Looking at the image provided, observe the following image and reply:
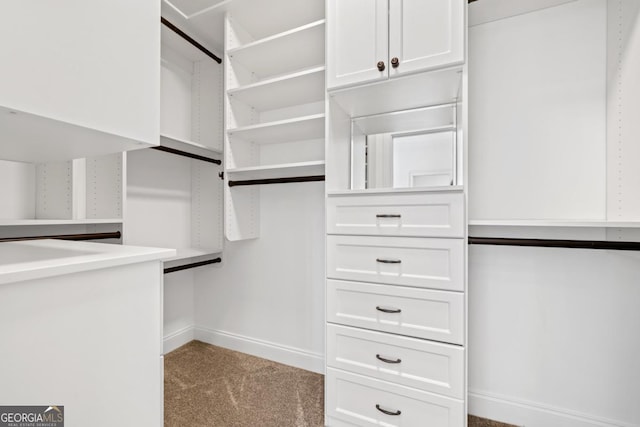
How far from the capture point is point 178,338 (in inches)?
97.0

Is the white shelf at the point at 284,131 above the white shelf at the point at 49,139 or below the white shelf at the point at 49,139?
above

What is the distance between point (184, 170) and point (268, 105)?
0.90m

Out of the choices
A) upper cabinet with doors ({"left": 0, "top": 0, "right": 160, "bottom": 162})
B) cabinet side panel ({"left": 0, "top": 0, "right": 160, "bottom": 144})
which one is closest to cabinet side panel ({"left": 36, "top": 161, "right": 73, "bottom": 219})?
upper cabinet with doors ({"left": 0, "top": 0, "right": 160, "bottom": 162})

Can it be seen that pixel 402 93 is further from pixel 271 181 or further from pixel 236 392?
pixel 236 392

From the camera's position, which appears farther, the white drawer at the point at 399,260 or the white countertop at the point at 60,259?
the white drawer at the point at 399,260

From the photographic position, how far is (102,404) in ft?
2.17

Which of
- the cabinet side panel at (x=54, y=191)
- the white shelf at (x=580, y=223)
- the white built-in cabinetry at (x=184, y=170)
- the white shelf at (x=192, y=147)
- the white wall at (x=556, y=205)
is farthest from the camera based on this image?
the white built-in cabinetry at (x=184, y=170)

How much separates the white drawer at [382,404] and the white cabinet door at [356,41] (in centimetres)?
150

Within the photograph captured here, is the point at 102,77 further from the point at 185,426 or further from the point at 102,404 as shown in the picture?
the point at 185,426

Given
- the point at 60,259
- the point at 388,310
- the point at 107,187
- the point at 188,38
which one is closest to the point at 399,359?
the point at 388,310

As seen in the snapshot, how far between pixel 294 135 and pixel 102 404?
67.8 inches

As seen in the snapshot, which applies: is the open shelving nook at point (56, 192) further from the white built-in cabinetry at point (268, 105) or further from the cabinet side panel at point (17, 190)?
the white built-in cabinetry at point (268, 105)

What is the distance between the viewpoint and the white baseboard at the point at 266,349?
2148mm

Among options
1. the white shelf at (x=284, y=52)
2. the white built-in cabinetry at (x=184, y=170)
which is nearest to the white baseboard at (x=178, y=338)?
the white built-in cabinetry at (x=184, y=170)
